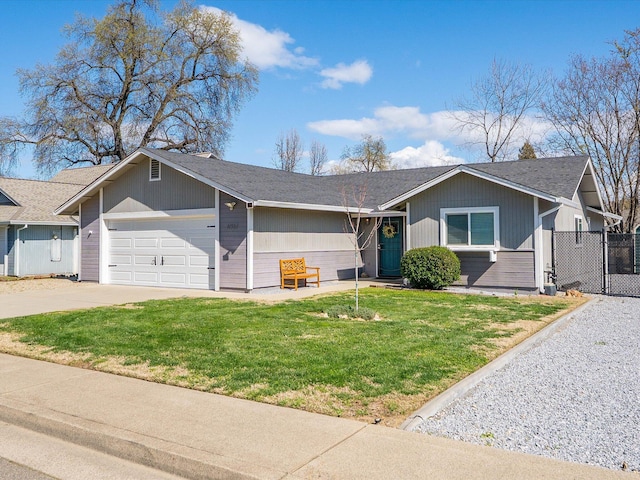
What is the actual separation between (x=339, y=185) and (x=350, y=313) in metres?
11.9

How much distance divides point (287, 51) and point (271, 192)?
15923mm

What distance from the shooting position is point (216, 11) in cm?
3562

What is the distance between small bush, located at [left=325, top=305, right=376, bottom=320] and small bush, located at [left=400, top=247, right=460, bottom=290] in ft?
16.6

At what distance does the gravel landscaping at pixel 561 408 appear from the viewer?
4.02 metres

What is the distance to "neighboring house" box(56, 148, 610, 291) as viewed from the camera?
14.0m

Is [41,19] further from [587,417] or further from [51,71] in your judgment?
[587,417]

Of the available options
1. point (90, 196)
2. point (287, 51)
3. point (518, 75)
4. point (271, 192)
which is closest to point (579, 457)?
point (271, 192)

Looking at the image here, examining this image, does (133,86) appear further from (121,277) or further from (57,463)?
(57,463)

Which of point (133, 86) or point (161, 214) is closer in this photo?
point (161, 214)

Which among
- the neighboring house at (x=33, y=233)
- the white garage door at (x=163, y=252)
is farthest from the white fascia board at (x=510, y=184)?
the neighboring house at (x=33, y=233)

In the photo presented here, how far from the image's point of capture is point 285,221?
600 inches

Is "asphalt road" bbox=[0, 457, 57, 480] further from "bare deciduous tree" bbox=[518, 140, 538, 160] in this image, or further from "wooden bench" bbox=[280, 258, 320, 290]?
"bare deciduous tree" bbox=[518, 140, 538, 160]

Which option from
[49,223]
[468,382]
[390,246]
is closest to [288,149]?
[49,223]

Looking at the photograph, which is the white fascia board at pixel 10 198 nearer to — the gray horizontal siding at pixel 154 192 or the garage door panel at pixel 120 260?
the gray horizontal siding at pixel 154 192
